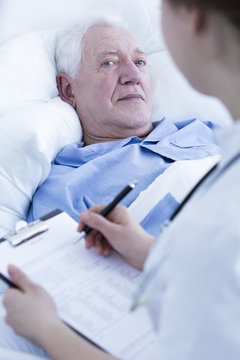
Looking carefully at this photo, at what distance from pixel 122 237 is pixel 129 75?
920 millimetres

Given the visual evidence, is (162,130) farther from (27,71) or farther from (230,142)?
(230,142)

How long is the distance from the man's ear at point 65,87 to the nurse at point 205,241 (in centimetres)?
119

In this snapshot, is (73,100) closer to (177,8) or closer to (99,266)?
(99,266)

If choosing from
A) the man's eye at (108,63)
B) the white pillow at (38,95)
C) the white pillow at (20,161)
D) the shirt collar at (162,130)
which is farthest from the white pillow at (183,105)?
the white pillow at (20,161)

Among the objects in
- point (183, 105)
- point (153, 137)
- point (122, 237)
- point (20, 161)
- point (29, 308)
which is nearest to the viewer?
point (29, 308)

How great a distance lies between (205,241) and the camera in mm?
463

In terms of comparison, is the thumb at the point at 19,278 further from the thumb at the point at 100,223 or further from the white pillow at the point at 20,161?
the white pillow at the point at 20,161

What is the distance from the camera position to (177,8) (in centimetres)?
51

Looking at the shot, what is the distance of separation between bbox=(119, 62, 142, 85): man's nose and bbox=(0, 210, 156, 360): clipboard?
778mm

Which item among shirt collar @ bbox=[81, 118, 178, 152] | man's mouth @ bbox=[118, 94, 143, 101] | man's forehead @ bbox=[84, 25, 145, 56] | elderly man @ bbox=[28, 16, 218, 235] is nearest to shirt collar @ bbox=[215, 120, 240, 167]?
elderly man @ bbox=[28, 16, 218, 235]

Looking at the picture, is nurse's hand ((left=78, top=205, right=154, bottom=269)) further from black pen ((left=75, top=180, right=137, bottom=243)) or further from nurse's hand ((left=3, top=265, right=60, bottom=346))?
nurse's hand ((left=3, top=265, right=60, bottom=346))

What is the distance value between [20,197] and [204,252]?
865mm

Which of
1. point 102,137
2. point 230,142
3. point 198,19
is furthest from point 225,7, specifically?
point 102,137

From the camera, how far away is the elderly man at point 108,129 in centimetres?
130
